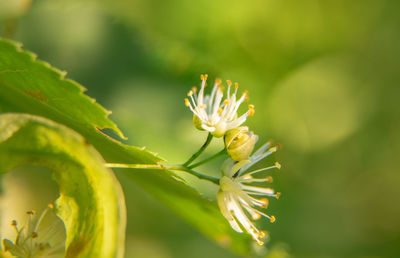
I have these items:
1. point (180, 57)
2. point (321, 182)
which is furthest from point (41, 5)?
point (321, 182)

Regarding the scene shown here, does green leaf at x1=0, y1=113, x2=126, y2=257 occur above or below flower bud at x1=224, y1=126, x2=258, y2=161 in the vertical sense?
below

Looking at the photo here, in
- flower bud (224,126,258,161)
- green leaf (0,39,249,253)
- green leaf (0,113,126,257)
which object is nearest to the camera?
green leaf (0,113,126,257)

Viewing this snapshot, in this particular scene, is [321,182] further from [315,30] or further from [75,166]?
[75,166]

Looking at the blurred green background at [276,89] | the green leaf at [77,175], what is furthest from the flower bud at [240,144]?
the blurred green background at [276,89]

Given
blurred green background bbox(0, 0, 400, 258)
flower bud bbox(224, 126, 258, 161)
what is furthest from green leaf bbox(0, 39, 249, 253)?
blurred green background bbox(0, 0, 400, 258)

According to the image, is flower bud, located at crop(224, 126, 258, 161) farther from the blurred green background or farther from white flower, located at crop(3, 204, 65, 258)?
the blurred green background

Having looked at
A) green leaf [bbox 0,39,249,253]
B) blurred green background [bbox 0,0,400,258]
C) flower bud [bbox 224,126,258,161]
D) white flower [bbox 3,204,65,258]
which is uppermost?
blurred green background [bbox 0,0,400,258]

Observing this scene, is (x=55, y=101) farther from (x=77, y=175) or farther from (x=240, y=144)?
(x=240, y=144)
